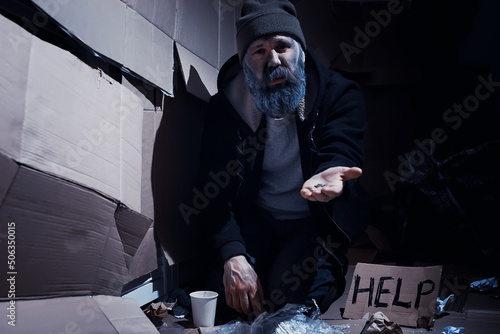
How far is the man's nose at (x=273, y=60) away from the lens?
5.26 feet

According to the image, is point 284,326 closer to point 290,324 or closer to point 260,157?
point 290,324

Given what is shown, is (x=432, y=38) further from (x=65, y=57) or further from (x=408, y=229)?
(x=65, y=57)

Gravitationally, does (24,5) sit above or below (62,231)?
above

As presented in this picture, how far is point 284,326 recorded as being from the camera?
4.50ft

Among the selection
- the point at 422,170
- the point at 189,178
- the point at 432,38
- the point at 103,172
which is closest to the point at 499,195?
the point at 422,170

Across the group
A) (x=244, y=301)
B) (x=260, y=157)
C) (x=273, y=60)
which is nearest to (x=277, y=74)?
(x=273, y=60)

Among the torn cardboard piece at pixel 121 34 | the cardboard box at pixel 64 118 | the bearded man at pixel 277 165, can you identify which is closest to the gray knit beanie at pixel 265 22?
the bearded man at pixel 277 165

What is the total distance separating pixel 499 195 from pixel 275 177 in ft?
3.70

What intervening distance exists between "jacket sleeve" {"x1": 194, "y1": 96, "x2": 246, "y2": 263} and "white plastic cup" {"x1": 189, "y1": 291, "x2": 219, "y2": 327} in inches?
8.3

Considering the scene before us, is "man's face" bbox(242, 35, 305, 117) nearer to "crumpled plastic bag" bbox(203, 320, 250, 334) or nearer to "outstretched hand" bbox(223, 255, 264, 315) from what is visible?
"outstretched hand" bbox(223, 255, 264, 315)

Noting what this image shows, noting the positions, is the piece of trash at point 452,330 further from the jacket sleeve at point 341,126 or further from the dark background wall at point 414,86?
the dark background wall at point 414,86

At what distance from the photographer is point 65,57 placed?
3.70 feet

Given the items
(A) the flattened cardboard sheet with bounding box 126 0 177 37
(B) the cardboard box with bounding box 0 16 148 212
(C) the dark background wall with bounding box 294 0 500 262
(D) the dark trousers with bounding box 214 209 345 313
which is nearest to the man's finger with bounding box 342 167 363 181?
(D) the dark trousers with bounding box 214 209 345 313

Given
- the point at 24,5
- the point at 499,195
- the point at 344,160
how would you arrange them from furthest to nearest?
the point at 499,195
the point at 344,160
the point at 24,5
